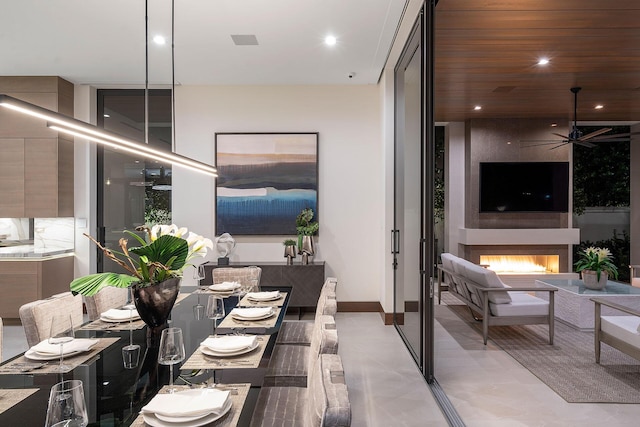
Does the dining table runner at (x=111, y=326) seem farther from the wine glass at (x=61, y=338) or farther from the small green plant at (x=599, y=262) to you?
the small green plant at (x=599, y=262)

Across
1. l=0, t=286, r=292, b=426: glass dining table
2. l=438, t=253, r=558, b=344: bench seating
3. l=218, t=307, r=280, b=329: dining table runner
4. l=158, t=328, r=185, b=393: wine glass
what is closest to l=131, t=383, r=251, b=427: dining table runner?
l=0, t=286, r=292, b=426: glass dining table

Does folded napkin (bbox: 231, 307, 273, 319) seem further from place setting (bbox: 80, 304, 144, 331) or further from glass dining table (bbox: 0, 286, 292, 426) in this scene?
place setting (bbox: 80, 304, 144, 331)

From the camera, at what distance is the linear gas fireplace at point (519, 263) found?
7117mm

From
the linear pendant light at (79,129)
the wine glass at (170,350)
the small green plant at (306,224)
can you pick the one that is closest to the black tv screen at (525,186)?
the small green plant at (306,224)

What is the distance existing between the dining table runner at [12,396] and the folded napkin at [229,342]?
666 mm

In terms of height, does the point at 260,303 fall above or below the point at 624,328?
above

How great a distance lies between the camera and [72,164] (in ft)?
17.4

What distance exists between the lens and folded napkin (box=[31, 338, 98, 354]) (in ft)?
6.02

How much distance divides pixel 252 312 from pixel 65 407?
148cm

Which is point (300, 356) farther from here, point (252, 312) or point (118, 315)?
point (118, 315)

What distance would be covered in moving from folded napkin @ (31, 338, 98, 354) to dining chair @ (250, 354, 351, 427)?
0.86m

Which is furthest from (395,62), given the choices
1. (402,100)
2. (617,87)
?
(617,87)

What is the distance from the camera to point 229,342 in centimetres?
191

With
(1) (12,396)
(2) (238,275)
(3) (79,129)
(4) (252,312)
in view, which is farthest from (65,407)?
(2) (238,275)
